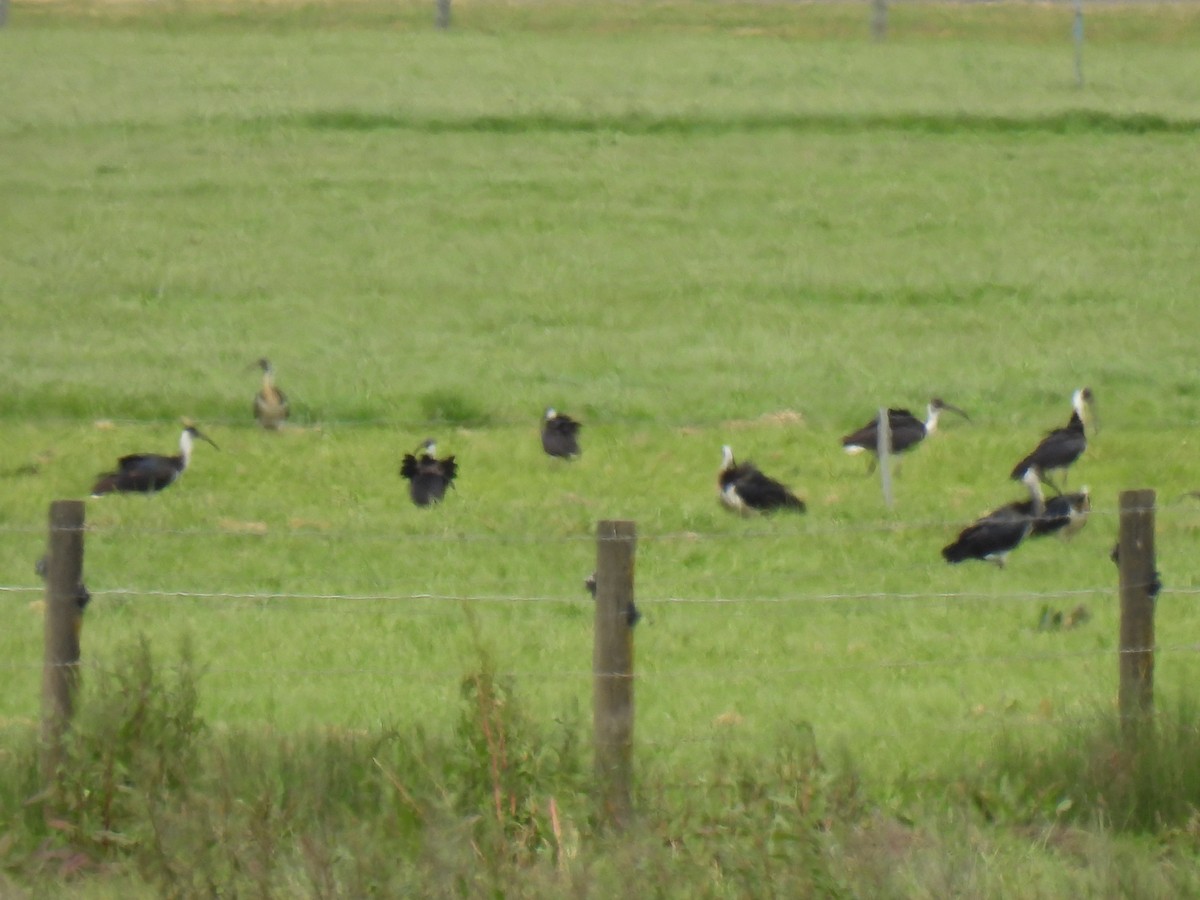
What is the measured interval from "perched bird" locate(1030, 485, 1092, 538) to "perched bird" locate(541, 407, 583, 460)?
12.9 feet

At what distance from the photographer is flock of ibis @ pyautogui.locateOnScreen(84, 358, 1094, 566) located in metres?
12.7

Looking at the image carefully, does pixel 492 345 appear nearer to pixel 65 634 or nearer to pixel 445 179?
pixel 445 179

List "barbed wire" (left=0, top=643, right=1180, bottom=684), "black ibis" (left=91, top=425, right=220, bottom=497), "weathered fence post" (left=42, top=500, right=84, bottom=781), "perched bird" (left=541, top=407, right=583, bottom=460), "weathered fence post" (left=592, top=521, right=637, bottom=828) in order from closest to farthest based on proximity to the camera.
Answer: "weathered fence post" (left=592, top=521, right=637, bottom=828) → "weathered fence post" (left=42, top=500, right=84, bottom=781) → "barbed wire" (left=0, top=643, right=1180, bottom=684) → "black ibis" (left=91, top=425, right=220, bottom=497) → "perched bird" (left=541, top=407, right=583, bottom=460)

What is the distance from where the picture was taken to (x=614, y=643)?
777 cm

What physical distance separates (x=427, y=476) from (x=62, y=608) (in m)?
6.81

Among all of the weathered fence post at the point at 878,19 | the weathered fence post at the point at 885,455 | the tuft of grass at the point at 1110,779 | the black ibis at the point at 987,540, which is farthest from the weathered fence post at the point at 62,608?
the weathered fence post at the point at 878,19

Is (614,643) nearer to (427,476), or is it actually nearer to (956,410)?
(427,476)

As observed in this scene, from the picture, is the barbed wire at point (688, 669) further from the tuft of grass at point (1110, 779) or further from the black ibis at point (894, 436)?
the black ibis at point (894, 436)

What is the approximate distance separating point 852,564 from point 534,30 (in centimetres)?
3046

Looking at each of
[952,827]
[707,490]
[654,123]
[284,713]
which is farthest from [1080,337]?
[952,827]

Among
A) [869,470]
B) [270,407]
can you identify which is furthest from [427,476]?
[270,407]

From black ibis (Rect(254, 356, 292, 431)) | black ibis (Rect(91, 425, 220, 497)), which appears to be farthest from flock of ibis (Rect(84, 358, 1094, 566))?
black ibis (Rect(254, 356, 292, 431))

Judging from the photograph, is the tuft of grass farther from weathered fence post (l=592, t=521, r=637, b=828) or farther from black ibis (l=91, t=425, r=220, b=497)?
black ibis (l=91, t=425, r=220, b=497)

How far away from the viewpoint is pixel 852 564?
13141 mm
